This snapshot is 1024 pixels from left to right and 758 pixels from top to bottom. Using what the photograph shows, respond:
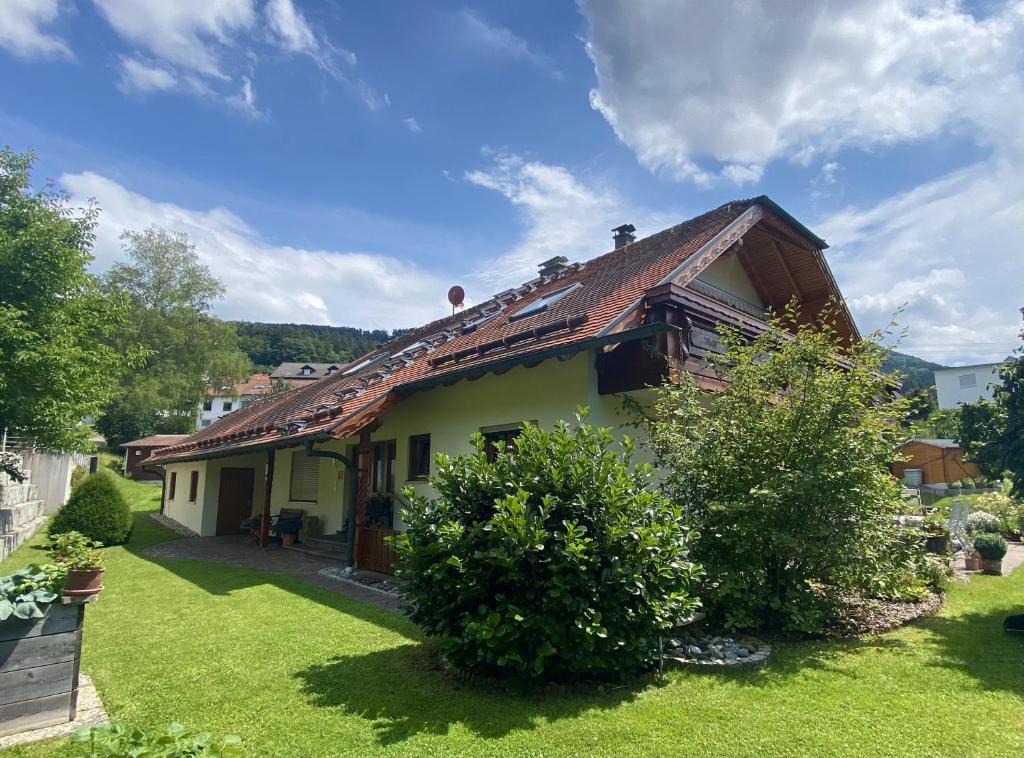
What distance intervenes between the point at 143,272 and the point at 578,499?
38121 mm

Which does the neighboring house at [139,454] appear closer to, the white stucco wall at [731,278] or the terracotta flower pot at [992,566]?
the white stucco wall at [731,278]

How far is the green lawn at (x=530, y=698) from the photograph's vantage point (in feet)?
11.7

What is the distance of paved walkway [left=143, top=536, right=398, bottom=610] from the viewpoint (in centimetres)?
837

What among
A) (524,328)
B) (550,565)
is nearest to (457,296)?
(524,328)

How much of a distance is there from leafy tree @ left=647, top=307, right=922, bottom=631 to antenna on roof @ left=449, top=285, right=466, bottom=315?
11.9m

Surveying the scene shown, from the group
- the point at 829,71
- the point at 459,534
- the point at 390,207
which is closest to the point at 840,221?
the point at 829,71

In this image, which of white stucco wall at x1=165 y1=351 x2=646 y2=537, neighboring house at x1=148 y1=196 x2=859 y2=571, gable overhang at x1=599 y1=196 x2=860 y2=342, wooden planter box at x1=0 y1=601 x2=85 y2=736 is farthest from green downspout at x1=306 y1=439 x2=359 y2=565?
gable overhang at x1=599 y1=196 x2=860 y2=342

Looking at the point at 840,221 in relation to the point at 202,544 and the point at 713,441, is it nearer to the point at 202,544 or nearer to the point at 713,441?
the point at 713,441

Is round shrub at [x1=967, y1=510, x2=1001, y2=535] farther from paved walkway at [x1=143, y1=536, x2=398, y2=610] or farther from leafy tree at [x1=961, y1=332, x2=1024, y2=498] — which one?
paved walkway at [x1=143, y1=536, x2=398, y2=610]

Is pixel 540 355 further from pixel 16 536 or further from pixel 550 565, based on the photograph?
pixel 16 536

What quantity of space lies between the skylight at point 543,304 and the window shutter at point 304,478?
733cm

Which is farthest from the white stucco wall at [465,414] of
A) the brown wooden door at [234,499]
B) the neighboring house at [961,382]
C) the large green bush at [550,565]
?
the neighboring house at [961,382]

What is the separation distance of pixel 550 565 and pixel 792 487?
2894 millimetres

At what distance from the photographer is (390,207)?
1269 cm
